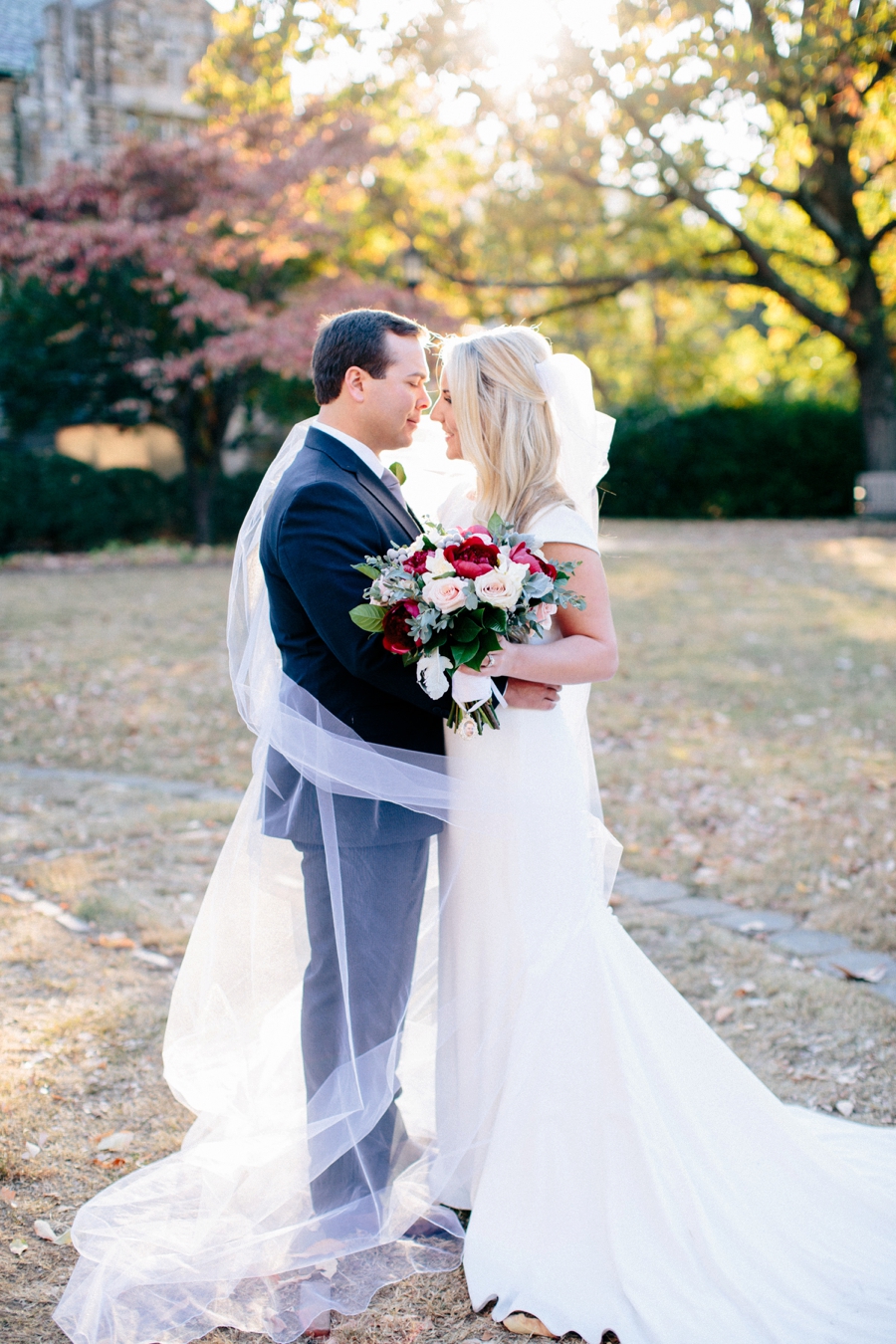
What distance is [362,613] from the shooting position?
8.32 ft

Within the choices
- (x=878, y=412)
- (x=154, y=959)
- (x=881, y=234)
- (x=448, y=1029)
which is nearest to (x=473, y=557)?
(x=448, y=1029)

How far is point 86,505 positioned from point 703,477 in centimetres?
1283

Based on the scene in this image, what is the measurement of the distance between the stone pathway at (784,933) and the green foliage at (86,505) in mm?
14480

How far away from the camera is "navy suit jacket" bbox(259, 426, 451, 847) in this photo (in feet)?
8.73

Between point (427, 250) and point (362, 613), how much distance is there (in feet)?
62.4

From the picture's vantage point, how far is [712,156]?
16938 millimetres

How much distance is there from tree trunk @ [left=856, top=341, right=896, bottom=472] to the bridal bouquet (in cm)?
1976

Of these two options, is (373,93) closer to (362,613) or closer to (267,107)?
(267,107)

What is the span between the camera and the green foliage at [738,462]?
2261 cm

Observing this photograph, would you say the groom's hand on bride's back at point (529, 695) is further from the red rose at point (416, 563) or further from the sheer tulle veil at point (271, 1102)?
the red rose at point (416, 563)

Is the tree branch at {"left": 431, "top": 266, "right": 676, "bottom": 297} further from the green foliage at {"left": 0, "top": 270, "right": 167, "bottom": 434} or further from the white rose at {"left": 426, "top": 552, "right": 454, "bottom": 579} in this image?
the white rose at {"left": 426, "top": 552, "right": 454, "bottom": 579}

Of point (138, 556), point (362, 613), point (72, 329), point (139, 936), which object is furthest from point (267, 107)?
point (362, 613)

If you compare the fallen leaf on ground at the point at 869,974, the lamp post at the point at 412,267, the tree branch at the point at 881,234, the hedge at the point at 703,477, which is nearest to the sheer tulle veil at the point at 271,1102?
the fallen leaf on ground at the point at 869,974

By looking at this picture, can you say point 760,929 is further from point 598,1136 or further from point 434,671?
point 434,671
